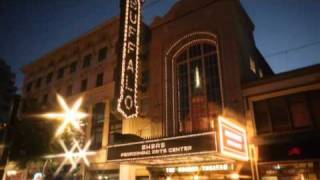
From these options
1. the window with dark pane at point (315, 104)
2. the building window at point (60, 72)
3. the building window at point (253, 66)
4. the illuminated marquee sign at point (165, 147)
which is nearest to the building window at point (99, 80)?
the building window at point (60, 72)

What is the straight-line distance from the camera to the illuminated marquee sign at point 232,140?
12.5 metres

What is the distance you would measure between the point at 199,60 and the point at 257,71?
4694 millimetres

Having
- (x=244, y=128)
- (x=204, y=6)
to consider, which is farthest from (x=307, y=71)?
(x=204, y=6)

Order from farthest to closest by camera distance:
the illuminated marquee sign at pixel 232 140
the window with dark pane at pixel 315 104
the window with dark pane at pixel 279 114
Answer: the window with dark pane at pixel 279 114, the window with dark pane at pixel 315 104, the illuminated marquee sign at pixel 232 140

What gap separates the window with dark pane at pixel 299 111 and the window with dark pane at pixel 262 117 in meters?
1.25

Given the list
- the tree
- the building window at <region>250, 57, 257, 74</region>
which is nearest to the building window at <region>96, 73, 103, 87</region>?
the tree

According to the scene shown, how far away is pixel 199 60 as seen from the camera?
2005 centimetres

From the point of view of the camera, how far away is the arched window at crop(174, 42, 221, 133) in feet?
60.0

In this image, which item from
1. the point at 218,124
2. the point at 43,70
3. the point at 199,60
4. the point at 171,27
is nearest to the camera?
the point at 218,124

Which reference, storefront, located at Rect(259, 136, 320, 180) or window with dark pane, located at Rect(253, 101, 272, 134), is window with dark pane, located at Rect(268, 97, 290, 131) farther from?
storefront, located at Rect(259, 136, 320, 180)

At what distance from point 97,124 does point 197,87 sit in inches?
388

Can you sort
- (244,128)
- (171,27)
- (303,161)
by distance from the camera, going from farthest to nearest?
1. (171,27)
2. (244,128)
3. (303,161)

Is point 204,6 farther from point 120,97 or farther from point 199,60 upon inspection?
point 120,97

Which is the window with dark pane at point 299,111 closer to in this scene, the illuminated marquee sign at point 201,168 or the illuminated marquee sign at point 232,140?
the illuminated marquee sign at point 232,140
